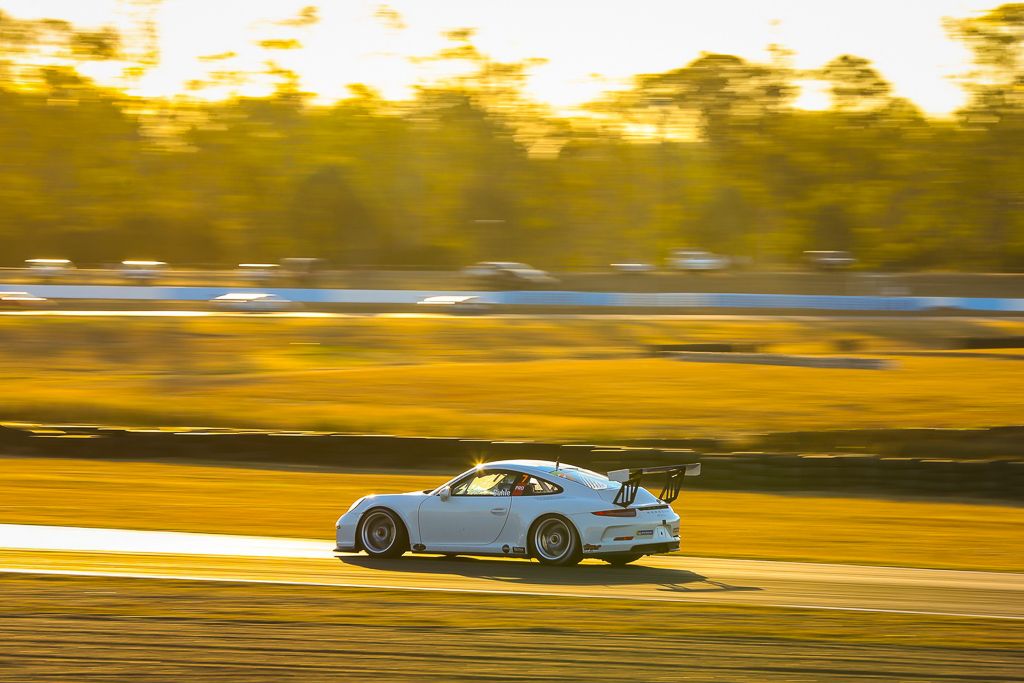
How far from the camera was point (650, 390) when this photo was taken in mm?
27875

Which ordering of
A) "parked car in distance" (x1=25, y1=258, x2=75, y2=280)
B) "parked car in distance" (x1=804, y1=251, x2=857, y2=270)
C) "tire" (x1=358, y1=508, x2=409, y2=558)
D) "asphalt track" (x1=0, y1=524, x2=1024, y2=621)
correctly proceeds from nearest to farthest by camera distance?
"asphalt track" (x1=0, y1=524, x2=1024, y2=621), "tire" (x1=358, y1=508, x2=409, y2=558), "parked car in distance" (x1=25, y1=258, x2=75, y2=280), "parked car in distance" (x1=804, y1=251, x2=857, y2=270)

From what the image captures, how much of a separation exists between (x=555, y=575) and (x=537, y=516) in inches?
20.2

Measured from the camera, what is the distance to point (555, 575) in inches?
429

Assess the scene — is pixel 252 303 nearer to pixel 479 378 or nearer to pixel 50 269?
pixel 50 269

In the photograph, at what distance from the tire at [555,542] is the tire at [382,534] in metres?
1.20

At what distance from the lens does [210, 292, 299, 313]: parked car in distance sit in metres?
45.9

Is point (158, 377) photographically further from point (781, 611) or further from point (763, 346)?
point (781, 611)

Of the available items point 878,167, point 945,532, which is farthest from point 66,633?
point 878,167

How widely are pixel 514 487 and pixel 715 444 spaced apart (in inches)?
395

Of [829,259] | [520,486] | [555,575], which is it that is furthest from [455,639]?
[829,259]

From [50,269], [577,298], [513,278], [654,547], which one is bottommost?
[654,547]

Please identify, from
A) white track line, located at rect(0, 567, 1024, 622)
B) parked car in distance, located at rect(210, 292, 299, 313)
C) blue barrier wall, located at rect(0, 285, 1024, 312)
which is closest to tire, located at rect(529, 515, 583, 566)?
white track line, located at rect(0, 567, 1024, 622)

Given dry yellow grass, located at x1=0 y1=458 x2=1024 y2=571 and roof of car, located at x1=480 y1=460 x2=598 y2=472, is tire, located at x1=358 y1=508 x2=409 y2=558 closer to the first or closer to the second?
roof of car, located at x1=480 y1=460 x2=598 y2=472

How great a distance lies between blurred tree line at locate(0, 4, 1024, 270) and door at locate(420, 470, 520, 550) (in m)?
59.5
